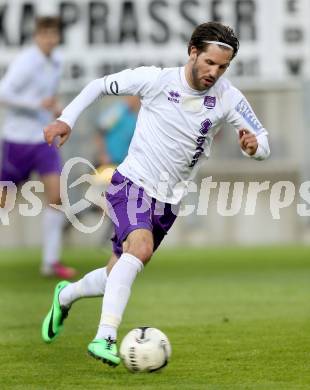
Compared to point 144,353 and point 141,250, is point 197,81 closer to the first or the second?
point 141,250

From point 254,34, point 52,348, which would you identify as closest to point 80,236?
point 254,34

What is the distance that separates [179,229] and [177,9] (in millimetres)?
3188

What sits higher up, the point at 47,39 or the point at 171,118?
the point at 171,118

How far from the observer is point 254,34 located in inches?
647

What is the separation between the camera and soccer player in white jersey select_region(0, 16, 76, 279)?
12.3 m

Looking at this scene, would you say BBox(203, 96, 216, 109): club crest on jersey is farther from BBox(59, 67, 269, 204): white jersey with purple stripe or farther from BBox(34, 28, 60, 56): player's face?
BBox(34, 28, 60, 56): player's face

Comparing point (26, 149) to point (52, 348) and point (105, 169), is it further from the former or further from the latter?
point (52, 348)

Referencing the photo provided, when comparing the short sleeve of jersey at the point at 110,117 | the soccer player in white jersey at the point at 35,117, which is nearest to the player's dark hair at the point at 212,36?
the soccer player in white jersey at the point at 35,117

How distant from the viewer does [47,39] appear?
12.3 metres

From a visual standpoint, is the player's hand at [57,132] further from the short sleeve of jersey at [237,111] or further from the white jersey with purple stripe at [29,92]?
the white jersey with purple stripe at [29,92]

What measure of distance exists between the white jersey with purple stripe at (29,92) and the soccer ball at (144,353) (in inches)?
240

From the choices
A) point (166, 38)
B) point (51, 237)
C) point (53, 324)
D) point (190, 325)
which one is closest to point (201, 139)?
point (53, 324)

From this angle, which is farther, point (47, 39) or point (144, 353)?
point (47, 39)

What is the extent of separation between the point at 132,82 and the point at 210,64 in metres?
0.53
